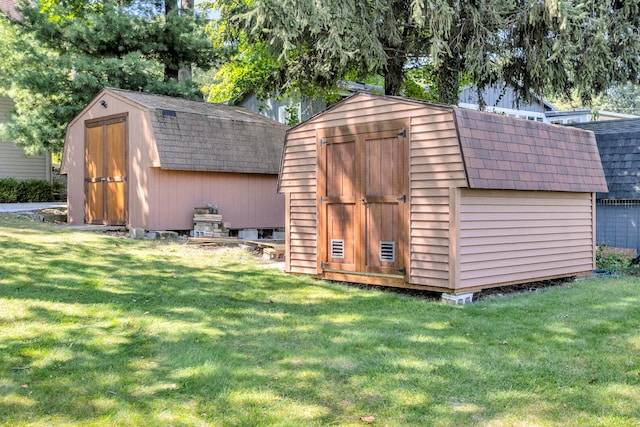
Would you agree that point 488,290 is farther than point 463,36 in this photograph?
No

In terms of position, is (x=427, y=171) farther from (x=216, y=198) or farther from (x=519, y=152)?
(x=216, y=198)

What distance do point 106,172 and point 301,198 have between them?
22.5 ft

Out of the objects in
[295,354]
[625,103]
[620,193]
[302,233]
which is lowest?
[295,354]

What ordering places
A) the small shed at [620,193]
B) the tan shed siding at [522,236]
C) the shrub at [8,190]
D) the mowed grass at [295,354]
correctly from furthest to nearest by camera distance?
the shrub at [8,190], the small shed at [620,193], the tan shed siding at [522,236], the mowed grass at [295,354]

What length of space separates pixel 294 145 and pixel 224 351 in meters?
4.61

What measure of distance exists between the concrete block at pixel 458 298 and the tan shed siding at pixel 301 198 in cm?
220

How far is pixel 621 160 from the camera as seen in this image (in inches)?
463

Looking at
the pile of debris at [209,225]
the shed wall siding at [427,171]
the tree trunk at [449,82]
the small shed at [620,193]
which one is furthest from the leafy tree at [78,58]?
the small shed at [620,193]

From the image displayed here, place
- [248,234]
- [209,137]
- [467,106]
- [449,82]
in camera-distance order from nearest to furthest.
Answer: [209,137] < [248,234] < [449,82] < [467,106]

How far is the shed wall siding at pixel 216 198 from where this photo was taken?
12.8m

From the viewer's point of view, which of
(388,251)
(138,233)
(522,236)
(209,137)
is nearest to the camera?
(388,251)

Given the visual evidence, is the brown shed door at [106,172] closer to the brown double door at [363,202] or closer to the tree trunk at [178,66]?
the tree trunk at [178,66]

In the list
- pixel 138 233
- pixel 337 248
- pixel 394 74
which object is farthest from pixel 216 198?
pixel 337 248

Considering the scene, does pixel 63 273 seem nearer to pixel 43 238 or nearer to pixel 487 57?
pixel 43 238
